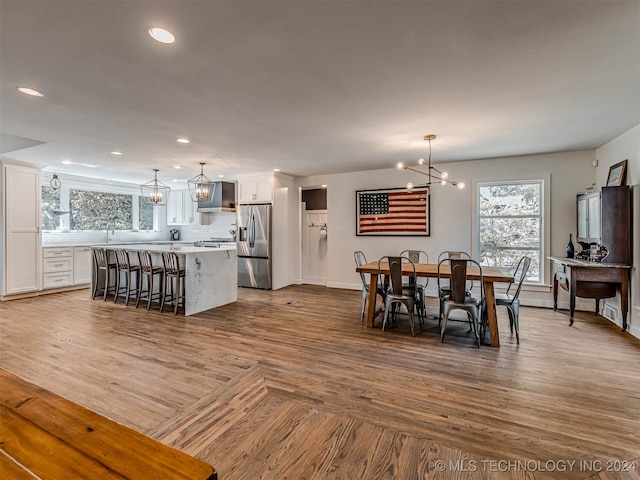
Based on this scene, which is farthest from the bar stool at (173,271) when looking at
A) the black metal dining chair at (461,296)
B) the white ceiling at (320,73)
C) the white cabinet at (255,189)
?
the black metal dining chair at (461,296)

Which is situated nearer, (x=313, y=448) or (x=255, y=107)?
(x=313, y=448)

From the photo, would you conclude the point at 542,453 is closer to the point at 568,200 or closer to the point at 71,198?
the point at 568,200

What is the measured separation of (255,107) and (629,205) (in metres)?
4.57

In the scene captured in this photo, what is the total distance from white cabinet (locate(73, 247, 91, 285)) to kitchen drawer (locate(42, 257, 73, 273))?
104mm

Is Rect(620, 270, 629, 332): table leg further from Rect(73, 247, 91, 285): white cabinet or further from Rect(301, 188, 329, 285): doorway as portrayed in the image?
Rect(73, 247, 91, 285): white cabinet

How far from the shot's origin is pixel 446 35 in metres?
1.96

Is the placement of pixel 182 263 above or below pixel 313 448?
above

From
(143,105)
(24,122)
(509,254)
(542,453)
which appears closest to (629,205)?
(509,254)

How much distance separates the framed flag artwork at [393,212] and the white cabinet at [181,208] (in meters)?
4.69

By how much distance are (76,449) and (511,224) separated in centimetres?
611

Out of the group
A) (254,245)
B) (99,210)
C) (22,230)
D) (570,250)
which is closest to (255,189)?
(254,245)

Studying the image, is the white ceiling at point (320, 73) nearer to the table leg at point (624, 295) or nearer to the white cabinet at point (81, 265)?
the table leg at point (624, 295)

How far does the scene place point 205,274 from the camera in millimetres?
5004

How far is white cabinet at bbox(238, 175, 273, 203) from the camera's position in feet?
22.4
